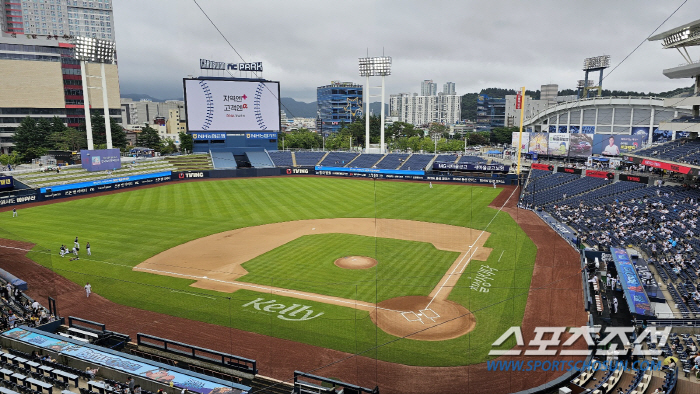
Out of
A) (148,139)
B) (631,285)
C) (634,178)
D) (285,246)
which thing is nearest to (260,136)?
(148,139)

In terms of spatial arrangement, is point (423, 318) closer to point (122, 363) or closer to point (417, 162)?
point (122, 363)

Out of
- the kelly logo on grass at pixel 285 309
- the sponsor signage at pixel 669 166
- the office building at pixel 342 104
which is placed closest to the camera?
the kelly logo on grass at pixel 285 309

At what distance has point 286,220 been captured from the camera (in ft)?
124

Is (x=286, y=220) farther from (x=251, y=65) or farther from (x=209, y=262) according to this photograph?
(x=251, y=65)

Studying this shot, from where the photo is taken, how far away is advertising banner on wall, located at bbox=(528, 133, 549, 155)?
5741 centimetres

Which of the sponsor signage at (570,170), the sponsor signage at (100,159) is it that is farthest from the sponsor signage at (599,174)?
the sponsor signage at (100,159)

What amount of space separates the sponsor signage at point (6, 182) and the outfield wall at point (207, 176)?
168cm

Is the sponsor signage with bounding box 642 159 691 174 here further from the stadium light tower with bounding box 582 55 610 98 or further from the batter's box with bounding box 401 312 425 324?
the stadium light tower with bounding box 582 55 610 98

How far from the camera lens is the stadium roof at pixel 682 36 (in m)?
31.9

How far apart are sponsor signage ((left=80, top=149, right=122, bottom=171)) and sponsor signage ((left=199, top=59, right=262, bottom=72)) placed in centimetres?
1857

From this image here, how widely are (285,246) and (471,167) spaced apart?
38.7m

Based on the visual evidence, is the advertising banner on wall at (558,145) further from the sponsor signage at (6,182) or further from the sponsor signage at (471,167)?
the sponsor signage at (6,182)

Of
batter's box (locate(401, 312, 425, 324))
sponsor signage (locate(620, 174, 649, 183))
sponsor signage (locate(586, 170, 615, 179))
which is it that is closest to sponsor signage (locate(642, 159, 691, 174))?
sponsor signage (locate(620, 174, 649, 183))

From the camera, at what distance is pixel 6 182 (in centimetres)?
4753
